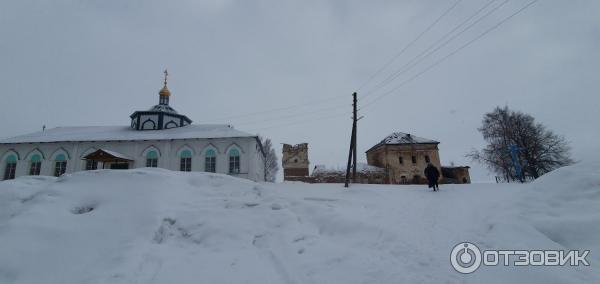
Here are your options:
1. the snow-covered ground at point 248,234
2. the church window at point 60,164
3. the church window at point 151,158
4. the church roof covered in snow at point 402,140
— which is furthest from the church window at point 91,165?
the church roof covered in snow at point 402,140

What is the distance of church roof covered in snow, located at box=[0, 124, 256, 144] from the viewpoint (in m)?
25.2

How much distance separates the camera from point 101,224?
6109 millimetres

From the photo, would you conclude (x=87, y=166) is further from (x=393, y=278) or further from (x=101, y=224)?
(x=393, y=278)

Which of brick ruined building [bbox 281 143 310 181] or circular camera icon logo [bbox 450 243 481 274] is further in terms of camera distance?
brick ruined building [bbox 281 143 310 181]

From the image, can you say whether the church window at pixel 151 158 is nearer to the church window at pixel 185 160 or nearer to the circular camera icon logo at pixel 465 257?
the church window at pixel 185 160

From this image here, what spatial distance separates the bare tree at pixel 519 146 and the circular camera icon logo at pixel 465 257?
2442cm

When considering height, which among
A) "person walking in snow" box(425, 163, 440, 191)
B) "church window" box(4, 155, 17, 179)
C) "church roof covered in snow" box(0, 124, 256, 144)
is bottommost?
"person walking in snow" box(425, 163, 440, 191)

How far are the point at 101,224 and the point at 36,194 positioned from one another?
307cm

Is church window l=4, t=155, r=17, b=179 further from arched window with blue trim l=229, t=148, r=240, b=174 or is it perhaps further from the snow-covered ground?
the snow-covered ground

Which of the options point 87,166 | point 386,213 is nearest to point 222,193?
point 386,213

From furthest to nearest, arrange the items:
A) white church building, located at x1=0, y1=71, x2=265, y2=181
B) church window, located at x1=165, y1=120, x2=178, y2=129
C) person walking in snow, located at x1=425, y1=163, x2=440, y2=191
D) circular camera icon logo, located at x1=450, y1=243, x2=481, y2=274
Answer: church window, located at x1=165, y1=120, x2=178, y2=129 < white church building, located at x1=0, y1=71, x2=265, y2=181 < person walking in snow, located at x1=425, y1=163, x2=440, y2=191 < circular camera icon logo, located at x1=450, y1=243, x2=481, y2=274

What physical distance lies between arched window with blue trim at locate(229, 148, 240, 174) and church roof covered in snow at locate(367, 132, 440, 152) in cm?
1937

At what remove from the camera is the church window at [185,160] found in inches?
977

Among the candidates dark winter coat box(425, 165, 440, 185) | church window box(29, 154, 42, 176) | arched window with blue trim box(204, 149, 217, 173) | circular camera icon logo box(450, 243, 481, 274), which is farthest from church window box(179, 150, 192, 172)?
circular camera icon logo box(450, 243, 481, 274)
